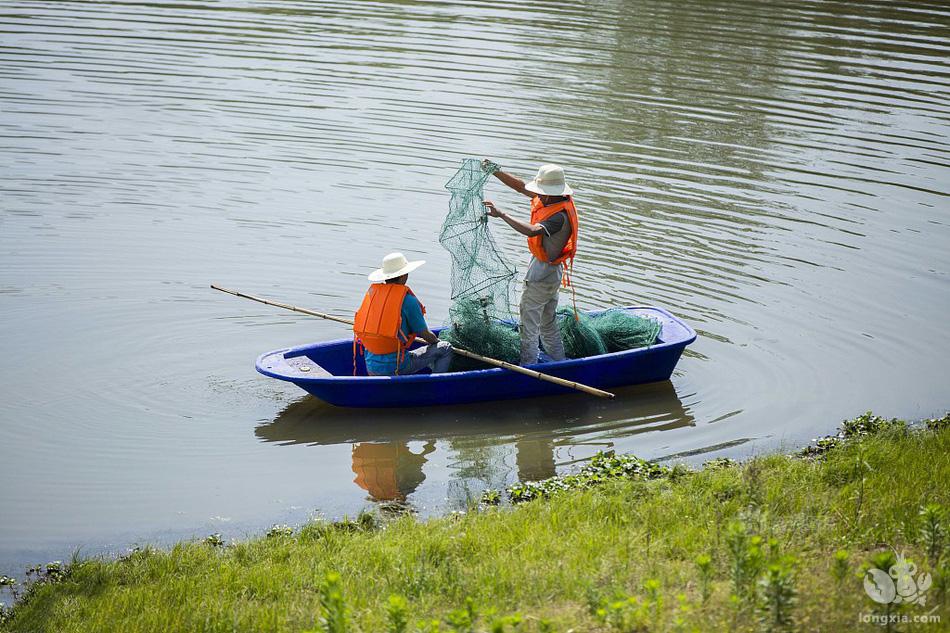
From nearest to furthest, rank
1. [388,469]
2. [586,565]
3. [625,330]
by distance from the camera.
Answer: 1. [586,565]
2. [388,469]
3. [625,330]

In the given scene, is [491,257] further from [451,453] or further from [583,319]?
[451,453]

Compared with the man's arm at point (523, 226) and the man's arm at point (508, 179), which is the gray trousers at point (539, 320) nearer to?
the man's arm at point (523, 226)

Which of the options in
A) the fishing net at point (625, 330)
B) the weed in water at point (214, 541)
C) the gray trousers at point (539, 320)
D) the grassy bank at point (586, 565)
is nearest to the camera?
the grassy bank at point (586, 565)

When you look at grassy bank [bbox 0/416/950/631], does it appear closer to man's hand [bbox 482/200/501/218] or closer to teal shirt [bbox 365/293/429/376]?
teal shirt [bbox 365/293/429/376]

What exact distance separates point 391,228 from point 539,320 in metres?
4.95

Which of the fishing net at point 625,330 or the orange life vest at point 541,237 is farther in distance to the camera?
the fishing net at point 625,330

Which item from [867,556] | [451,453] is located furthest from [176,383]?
A: [867,556]

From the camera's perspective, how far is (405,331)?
10086mm

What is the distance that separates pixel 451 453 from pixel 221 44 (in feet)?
59.5

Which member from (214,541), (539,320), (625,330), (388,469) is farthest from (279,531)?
(625,330)

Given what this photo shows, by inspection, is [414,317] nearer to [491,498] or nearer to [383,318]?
[383,318]

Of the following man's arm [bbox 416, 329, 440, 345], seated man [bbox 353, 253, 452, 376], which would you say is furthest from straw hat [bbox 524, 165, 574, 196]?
man's arm [bbox 416, 329, 440, 345]

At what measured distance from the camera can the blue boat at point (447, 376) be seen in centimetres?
990

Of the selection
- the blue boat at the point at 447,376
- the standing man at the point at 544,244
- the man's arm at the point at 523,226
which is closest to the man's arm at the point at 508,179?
the standing man at the point at 544,244
